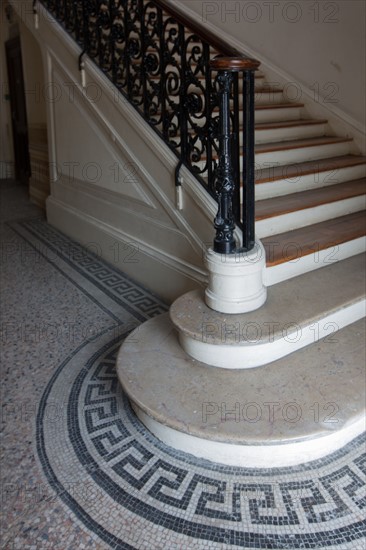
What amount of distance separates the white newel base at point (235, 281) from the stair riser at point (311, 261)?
280mm

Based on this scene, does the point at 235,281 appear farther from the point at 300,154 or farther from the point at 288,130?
the point at 288,130

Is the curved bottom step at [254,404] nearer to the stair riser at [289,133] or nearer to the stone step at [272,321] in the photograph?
the stone step at [272,321]

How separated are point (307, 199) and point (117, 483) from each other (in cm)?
205

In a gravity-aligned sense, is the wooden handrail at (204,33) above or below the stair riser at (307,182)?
above

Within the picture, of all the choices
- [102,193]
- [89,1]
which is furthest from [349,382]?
[89,1]

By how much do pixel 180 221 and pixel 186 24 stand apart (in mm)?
1075

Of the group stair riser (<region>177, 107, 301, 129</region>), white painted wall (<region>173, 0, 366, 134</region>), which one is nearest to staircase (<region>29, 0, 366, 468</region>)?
stair riser (<region>177, 107, 301, 129</region>)

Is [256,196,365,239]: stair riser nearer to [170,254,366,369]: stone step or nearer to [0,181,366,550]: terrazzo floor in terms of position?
[170,254,366,369]: stone step

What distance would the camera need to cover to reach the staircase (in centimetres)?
188

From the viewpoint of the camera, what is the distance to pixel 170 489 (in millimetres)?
1797

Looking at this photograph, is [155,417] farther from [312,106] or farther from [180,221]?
[312,106]

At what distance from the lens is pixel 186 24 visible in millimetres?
2463

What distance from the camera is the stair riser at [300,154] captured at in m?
3.32

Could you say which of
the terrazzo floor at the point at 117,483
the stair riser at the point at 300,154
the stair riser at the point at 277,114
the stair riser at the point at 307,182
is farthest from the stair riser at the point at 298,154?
the terrazzo floor at the point at 117,483
